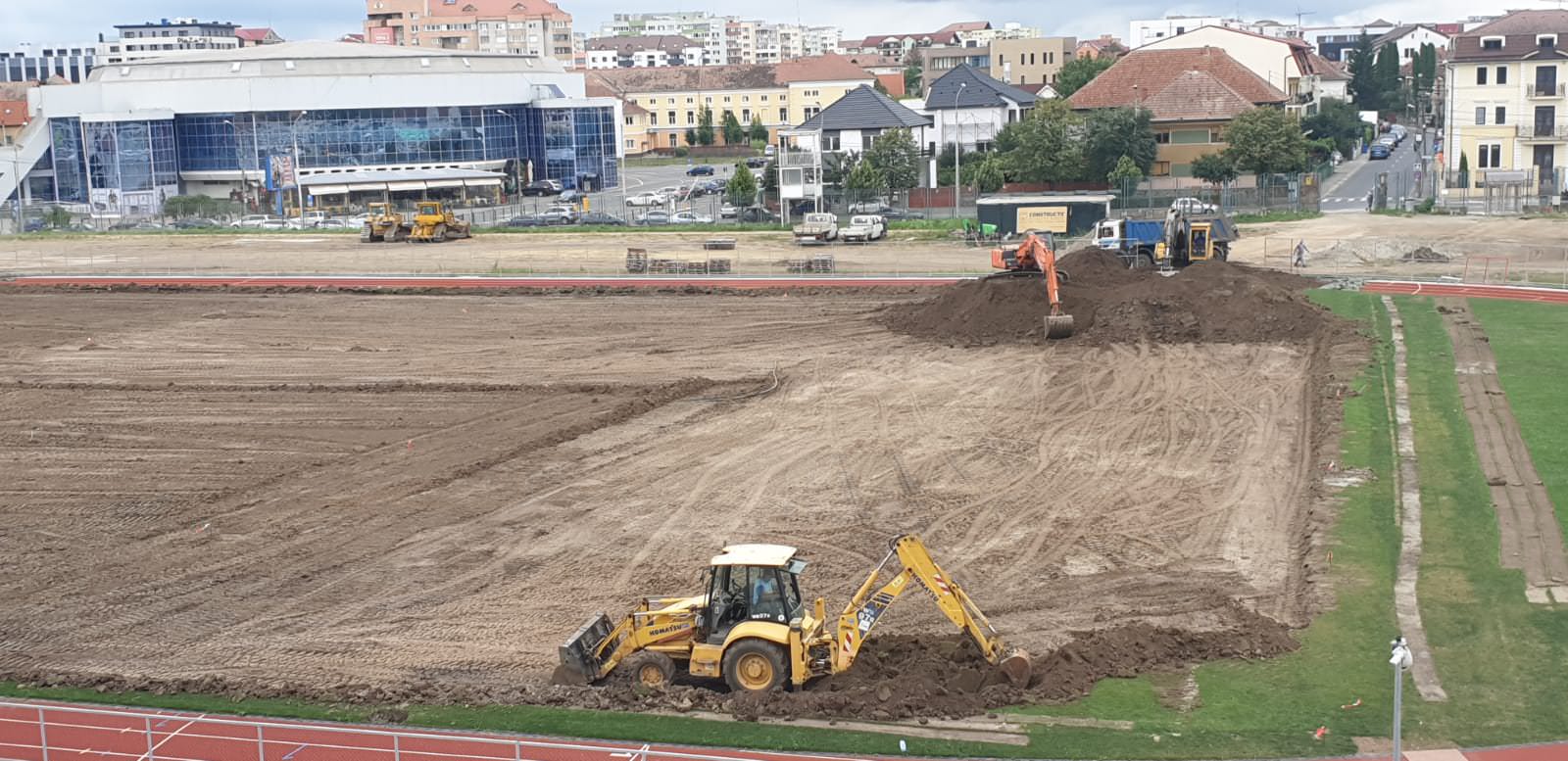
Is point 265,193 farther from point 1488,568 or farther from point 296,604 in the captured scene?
point 1488,568

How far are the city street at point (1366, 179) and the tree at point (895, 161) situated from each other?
73.2ft

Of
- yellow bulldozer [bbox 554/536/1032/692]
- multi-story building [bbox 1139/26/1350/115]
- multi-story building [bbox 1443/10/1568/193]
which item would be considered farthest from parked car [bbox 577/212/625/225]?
yellow bulldozer [bbox 554/536/1032/692]

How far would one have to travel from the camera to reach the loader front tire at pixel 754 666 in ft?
59.7

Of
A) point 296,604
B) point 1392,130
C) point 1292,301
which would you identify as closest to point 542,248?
point 1292,301

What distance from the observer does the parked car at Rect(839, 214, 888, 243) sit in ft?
237

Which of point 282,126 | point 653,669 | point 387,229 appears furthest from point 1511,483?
point 282,126

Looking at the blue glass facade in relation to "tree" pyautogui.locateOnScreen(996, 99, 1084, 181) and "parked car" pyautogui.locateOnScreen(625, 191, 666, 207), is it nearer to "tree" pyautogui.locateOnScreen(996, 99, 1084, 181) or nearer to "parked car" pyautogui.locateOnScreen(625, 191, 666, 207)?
"parked car" pyautogui.locateOnScreen(625, 191, 666, 207)

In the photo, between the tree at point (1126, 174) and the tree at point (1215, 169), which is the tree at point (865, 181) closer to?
the tree at point (1126, 174)

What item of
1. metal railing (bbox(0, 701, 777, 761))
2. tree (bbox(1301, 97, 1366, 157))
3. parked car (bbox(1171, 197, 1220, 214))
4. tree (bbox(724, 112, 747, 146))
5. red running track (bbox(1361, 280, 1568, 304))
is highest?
tree (bbox(724, 112, 747, 146))

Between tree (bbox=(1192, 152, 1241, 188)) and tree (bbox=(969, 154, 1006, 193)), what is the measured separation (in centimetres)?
1026

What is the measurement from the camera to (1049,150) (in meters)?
83.2

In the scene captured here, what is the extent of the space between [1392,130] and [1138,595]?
119817 mm

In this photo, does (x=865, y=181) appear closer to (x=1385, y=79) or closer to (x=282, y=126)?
(x=282, y=126)

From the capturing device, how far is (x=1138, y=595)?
74.3 ft
